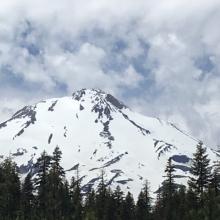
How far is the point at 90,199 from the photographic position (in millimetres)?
99875

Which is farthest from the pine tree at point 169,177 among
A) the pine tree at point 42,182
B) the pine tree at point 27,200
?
the pine tree at point 27,200

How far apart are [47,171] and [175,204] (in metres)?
20.5

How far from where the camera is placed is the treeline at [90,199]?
66188 millimetres

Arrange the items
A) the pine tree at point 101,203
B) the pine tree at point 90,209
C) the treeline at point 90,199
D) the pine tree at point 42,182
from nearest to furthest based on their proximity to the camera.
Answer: the treeline at point 90,199, the pine tree at point 42,182, the pine tree at point 90,209, the pine tree at point 101,203

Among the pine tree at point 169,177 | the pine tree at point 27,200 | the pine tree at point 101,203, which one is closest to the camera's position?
the pine tree at point 169,177

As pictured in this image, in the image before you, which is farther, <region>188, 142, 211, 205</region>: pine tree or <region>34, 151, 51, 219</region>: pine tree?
<region>34, 151, 51, 219</region>: pine tree

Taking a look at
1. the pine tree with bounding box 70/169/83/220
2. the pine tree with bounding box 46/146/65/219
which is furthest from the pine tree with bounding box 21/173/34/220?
the pine tree with bounding box 70/169/83/220

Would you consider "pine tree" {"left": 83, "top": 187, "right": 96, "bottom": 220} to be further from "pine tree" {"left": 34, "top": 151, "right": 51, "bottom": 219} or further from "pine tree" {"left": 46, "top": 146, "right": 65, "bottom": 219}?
→ "pine tree" {"left": 34, "top": 151, "right": 51, "bottom": 219}

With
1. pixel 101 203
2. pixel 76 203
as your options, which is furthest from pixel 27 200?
pixel 101 203

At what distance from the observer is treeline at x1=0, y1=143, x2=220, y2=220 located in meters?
66.2

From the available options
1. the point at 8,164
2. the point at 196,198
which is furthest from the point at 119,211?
the point at 196,198

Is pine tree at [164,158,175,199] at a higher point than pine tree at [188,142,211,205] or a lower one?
higher

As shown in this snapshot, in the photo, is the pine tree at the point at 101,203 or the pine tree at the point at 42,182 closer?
the pine tree at the point at 42,182

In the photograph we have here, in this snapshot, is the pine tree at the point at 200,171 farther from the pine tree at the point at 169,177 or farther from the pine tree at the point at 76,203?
the pine tree at the point at 76,203
